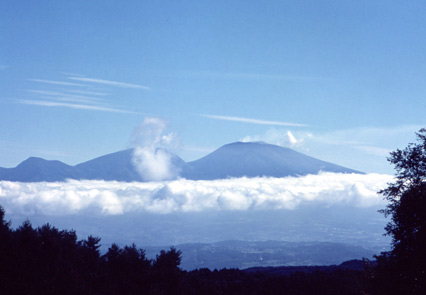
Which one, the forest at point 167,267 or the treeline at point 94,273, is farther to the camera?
the treeline at point 94,273

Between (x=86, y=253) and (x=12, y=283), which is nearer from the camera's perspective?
(x=12, y=283)

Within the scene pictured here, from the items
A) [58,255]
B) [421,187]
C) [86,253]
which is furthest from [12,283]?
[421,187]

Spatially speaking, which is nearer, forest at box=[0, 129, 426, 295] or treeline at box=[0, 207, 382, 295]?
forest at box=[0, 129, 426, 295]

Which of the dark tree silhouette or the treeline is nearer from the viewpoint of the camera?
the dark tree silhouette

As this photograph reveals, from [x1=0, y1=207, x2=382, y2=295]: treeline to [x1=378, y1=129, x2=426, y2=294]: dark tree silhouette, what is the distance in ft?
10.1

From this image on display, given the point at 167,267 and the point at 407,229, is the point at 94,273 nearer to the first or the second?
the point at 167,267

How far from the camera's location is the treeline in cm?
3350

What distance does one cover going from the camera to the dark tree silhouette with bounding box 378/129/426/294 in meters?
24.3

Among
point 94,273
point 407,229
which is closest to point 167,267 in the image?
point 94,273

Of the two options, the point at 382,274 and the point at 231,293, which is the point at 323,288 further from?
the point at 382,274

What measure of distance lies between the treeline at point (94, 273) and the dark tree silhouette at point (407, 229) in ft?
10.1

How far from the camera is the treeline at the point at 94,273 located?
110 feet

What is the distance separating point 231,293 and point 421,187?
3329 cm

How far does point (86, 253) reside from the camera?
43000 millimetres
